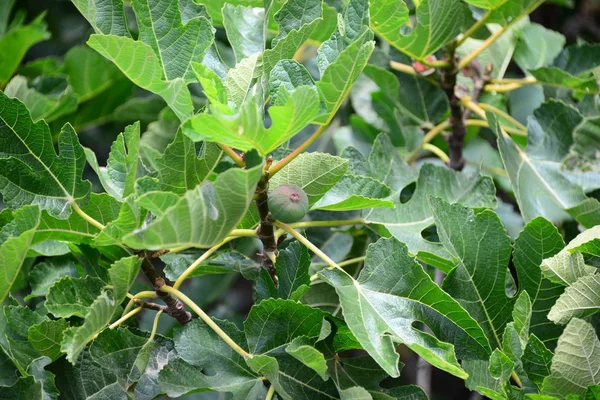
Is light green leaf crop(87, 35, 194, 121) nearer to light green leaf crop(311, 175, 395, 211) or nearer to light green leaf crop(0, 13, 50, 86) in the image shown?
light green leaf crop(311, 175, 395, 211)

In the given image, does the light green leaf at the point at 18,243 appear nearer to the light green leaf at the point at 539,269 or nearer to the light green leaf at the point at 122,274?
the light green leaf at the point at 122,274

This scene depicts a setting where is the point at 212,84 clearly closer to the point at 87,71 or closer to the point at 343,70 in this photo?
the point at 343,70

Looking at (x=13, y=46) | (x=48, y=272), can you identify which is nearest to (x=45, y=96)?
(x=13, y=46)

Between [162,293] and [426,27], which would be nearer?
[162,293]

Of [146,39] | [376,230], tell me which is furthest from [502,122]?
[146,39]

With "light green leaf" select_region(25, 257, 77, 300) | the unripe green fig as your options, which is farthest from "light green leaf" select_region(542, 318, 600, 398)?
"light green leaf" select_region(25, 257, 77, 300)

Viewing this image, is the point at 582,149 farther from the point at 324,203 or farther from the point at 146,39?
the point at 146,39

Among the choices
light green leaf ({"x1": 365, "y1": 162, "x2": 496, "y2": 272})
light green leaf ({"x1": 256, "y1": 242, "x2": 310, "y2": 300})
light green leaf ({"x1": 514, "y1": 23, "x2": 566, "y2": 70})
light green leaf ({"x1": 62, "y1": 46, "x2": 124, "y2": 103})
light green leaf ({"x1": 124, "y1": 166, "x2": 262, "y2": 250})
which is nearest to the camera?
light green leaf ({"x1": 124, "y1": 166, "x2": 262, "y2": 250})
